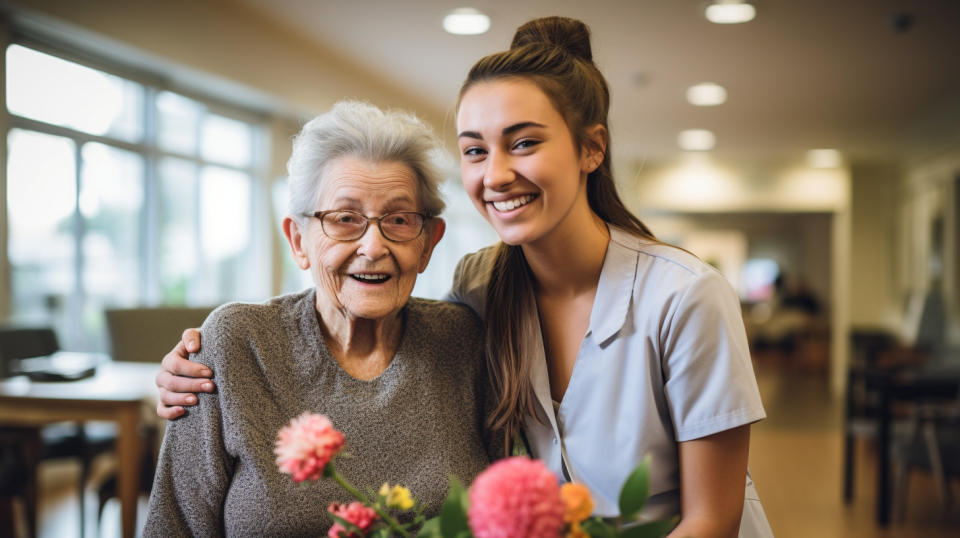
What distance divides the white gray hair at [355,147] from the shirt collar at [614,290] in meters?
0.34

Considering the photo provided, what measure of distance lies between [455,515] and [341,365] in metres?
0.71

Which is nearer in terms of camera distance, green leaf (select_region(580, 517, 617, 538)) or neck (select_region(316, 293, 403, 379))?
green leaf (select_region(580, 517, 617, 538))

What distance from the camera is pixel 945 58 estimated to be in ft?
17.7

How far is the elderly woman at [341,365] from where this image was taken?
126cm

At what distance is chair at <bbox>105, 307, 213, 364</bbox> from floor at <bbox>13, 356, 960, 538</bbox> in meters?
0.77

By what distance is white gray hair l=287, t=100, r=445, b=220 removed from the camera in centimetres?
138

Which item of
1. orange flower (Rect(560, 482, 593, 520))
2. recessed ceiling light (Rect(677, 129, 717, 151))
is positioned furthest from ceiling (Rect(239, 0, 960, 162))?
orange flower (Rect(560, 482, 593, 520))

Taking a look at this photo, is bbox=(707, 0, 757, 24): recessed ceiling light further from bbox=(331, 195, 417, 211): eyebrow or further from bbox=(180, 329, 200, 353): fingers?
bbox=(180, 329, 200, 353): fingers

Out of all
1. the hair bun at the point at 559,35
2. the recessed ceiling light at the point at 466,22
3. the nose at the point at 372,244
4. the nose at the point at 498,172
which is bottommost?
the nose at the point at 372,244

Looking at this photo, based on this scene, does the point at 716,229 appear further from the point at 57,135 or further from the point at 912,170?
the point at 57,135

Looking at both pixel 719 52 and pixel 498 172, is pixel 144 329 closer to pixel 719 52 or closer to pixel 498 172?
pixel 498 172

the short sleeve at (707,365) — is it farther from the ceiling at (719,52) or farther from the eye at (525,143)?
the ceiling at (719,52)

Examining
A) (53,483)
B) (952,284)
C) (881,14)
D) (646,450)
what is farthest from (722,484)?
(952,284)

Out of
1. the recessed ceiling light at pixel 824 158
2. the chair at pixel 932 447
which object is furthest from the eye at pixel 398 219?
the recessed ceiling light at pixel 824 158
